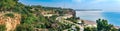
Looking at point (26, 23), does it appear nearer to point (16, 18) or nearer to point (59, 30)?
point (16, 18)

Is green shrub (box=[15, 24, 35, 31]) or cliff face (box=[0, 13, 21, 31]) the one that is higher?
cliff face (box=[0, 13, 21, 31])

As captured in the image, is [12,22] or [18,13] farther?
[18,13]

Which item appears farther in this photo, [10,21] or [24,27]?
[24,27]

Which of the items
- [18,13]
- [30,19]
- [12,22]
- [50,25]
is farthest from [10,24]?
[50,25]

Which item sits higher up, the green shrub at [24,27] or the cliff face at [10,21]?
the cliff face at [10,21]

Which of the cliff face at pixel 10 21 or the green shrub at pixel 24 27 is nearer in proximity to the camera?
the cliff face at pixel 10 21

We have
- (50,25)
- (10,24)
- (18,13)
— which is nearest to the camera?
(10,24)

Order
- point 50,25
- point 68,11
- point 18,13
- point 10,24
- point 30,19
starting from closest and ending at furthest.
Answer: point 10,24
point 18,13
point 30,19
point 50,25
point 68,11

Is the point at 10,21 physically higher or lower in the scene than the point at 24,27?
higher

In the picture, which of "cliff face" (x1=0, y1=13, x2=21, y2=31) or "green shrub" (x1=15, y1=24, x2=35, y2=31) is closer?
"cliff face" (x1=0, y1=13, x2=21, y2=31)
